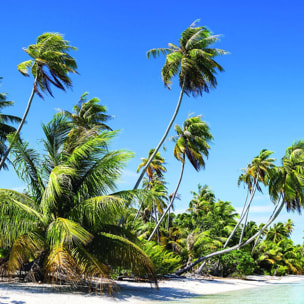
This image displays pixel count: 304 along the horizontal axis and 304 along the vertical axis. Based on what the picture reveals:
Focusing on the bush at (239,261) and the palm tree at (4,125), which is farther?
the bush at (239,261)

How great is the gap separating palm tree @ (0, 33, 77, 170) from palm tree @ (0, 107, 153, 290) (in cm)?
618

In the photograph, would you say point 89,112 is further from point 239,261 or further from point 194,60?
point 239,261

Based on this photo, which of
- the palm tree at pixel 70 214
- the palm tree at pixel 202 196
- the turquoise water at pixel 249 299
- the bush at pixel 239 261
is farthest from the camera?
the palm tree at pixel 202 196

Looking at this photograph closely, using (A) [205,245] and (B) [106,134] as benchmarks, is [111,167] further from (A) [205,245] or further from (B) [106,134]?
(A) [205,245]

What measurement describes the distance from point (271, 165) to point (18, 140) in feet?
74.4

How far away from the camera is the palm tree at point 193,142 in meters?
27.1

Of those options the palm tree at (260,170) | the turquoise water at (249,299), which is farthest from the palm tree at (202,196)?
the turquoise water at (249,299)

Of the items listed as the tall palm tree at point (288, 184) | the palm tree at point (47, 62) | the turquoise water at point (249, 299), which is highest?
the palm tree at point (47, 62)

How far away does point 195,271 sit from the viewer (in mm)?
28391

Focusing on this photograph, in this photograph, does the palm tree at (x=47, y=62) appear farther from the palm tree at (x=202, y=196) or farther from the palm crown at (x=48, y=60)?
the palm tree at (x=202, y=196)

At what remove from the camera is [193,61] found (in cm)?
2048

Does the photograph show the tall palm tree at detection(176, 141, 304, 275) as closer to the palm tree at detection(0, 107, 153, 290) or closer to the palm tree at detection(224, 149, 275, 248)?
the palm tree at detection(224, 149, 275, 248)

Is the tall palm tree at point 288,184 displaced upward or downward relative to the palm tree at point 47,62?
downward

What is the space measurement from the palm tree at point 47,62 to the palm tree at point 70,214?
6.18m
